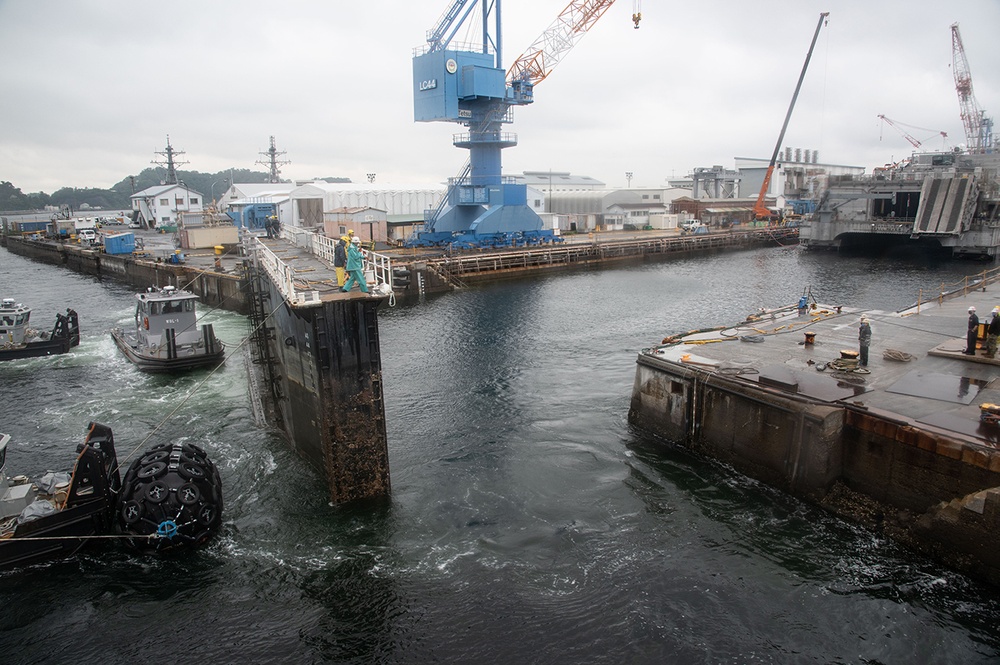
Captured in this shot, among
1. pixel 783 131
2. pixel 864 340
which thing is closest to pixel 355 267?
pixel 864 340

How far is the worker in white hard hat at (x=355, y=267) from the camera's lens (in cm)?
1702

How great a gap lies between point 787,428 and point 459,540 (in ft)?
32.0

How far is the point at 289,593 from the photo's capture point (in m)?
13.7

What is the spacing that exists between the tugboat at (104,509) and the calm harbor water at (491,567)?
541mm

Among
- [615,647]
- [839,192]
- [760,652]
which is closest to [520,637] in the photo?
[615,647]

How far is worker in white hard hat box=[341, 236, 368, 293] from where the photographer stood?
17016mm

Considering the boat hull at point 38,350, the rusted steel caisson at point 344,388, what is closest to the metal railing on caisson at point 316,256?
the rusted steel caisson at point 344,388

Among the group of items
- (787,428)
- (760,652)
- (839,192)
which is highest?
(839,192)

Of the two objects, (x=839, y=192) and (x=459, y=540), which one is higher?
(x=839, y=192)

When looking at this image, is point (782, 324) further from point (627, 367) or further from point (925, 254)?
point (925, 254)

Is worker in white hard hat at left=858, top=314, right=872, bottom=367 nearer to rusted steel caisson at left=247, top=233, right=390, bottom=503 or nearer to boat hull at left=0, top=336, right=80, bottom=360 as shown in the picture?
rusted steel caisson at left=247, top=233, right=390, bottom=503

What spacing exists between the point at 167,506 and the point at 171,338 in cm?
1855

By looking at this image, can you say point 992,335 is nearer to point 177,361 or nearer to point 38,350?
point 177,361

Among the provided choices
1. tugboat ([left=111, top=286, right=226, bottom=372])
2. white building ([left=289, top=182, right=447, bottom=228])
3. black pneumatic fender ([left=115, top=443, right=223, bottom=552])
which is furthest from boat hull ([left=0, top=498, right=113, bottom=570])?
white building ([left=289, top=182, right=447, bottom=228])
